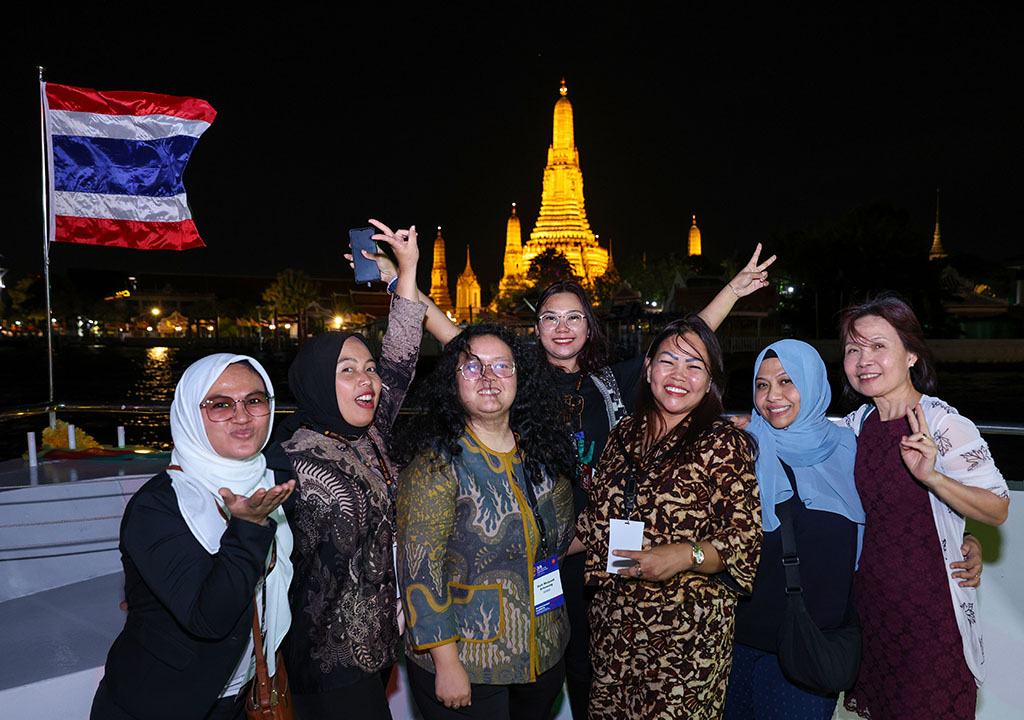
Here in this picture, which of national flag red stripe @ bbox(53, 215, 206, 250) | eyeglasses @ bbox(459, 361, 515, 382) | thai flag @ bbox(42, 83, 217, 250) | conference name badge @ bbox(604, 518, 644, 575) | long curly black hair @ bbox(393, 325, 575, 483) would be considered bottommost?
conference name badge @ bbox(604, 518, 644, 575)

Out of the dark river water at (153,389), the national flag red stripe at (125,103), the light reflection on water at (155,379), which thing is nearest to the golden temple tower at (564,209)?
the dark river water at (153,389)

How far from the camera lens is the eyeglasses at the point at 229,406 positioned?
1.76 metres

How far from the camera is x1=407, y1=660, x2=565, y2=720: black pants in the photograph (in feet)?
6.54

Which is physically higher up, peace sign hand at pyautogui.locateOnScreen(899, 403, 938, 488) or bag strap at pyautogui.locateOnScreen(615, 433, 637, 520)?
peace sign hand at pyautogui.locateOnScreen(899, 403, 938, 488)

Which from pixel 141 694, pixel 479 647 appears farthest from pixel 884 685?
pixel 141 694

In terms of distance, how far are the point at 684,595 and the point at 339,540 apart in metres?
1.05

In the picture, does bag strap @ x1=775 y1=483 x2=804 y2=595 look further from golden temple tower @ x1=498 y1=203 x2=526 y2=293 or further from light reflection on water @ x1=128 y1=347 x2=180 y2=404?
golden temple tower @ x1=498 y1=203 x2=526 y2=293

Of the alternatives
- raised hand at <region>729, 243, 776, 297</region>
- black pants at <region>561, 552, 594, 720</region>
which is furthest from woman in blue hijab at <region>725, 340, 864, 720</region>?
raised hand at <region>729, 243, 776, 297</region>

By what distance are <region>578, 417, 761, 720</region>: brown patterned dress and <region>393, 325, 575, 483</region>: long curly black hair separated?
0.94 ft

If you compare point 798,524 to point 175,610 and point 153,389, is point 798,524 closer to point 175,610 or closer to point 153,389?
point 175,610

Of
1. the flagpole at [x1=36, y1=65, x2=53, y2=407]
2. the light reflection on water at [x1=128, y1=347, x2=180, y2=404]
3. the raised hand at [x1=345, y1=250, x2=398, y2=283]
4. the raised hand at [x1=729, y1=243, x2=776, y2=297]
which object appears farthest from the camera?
the light reflection on water at [x1=128, y1=347, x2=180, y2=404]

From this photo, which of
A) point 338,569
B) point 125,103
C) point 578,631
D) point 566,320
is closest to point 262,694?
point 338,569

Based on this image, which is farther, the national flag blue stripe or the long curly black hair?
the national flag blue stripe

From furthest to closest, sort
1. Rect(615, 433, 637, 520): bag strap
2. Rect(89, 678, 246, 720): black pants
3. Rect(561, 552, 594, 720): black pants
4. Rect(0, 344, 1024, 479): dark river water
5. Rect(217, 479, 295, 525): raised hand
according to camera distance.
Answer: Rect(0, 344, 1024, 479): dark river water
Rect(561, 552, 594, 720): black pants
Rect(615, 433, 637, 520): bag strap
Rect(89, 678, 246, 720): black pants
Rect(217, 479, 295, 525): raised hand
